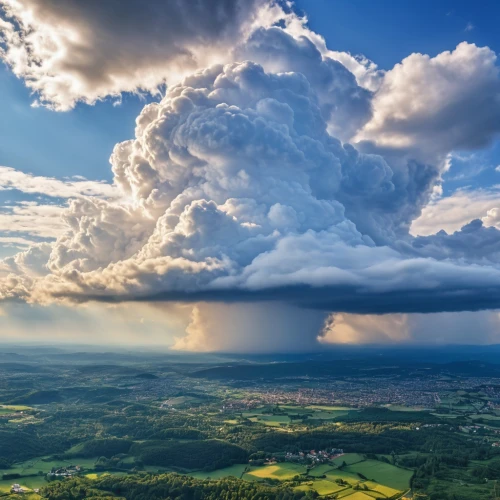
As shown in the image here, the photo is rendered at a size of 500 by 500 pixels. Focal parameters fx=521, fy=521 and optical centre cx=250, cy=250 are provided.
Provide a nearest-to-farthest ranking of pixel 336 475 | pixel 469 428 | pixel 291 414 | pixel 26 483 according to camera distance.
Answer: pixel 26 483, pixel 336 475, pixel 469 428, pixel 291 414

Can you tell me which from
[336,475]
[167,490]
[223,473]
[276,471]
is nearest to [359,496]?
[336,475]

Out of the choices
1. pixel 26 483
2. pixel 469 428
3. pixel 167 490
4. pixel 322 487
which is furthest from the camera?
pixel 469 428

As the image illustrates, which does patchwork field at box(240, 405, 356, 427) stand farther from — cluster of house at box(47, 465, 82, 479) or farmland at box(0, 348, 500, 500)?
cluster of house at box(47, 465, 82, 479)

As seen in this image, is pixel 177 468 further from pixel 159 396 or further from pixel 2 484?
pixel 159 396

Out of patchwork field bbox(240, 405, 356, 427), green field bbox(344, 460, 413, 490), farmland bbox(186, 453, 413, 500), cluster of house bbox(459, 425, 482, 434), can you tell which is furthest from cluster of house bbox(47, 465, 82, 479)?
cluster of house bbox(459, 425, 482, 434)

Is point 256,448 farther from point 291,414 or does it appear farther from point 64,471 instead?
point 291,414

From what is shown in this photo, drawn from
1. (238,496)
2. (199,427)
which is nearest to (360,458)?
(238,496)

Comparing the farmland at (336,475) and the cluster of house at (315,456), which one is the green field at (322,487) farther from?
the cluster of house at (315,456)
